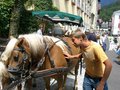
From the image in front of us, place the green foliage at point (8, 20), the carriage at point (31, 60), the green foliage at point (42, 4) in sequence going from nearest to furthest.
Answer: the carriage at point (31, 60) < the green foliage at point (8, 20) < the green foliage at point (42, 4)

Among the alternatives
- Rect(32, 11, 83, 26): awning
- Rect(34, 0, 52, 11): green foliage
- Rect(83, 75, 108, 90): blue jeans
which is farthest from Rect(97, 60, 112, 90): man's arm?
Rect(34, 0, 52, 11): green foliage

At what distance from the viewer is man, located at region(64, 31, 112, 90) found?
6.50m

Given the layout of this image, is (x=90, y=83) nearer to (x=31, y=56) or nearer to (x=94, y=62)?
(x=94, y=62)

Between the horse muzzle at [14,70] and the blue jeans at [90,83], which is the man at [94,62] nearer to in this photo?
the blue jeans at [90,83]

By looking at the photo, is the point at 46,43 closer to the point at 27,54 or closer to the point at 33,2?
the point at 27,54

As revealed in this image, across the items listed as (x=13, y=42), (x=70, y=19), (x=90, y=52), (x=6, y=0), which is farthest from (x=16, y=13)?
(x=90, y=52)

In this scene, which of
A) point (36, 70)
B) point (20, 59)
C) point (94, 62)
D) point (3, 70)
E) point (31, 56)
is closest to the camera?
point (94, 62)

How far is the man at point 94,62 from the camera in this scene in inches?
256

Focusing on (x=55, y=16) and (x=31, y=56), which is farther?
(x=55, y=16)

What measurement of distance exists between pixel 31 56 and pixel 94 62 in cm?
139

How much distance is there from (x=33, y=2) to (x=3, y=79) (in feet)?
56.5

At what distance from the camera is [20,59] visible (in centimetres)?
746

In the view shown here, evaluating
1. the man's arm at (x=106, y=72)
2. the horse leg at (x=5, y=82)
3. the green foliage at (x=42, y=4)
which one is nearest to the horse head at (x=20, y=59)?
the horse leg at (x=5, y=82)

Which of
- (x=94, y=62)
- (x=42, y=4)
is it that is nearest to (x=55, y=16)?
(x=42, y=4)
